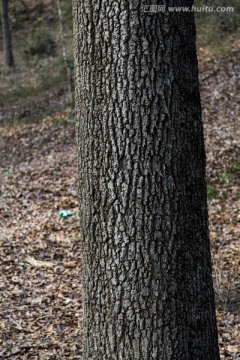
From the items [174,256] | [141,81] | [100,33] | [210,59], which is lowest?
[174,256]

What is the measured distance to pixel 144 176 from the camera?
3.07m

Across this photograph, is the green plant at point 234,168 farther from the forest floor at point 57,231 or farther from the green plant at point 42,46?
the green plant at point 42,46

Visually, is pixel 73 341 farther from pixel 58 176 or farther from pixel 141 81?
pixel 58 176

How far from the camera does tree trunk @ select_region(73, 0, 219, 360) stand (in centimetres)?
304

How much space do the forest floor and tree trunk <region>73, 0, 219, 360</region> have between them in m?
2.30

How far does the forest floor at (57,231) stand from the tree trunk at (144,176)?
2303mm

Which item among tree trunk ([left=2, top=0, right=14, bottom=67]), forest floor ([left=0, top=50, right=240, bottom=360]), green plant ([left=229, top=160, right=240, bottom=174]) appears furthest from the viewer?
tree trunk ([left=2, top=0, right=14, bottom=67])

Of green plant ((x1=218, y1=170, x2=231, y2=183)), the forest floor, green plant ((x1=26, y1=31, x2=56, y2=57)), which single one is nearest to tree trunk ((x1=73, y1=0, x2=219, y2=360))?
the forest floor

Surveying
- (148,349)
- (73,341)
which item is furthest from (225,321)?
(148,349)

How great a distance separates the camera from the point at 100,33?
3.07 metres

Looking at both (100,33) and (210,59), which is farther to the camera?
(210,59)

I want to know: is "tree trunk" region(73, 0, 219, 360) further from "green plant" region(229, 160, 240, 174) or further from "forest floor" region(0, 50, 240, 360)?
"green plant" region(229, 160, 240, 174)

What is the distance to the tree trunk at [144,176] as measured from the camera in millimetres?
3043

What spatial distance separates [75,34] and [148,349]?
1.83 meters
